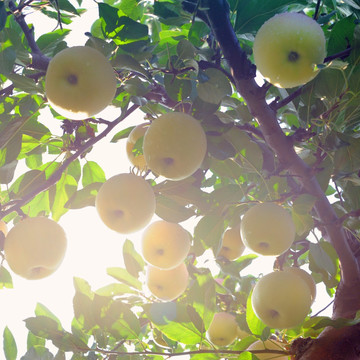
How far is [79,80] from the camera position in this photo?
1.42m

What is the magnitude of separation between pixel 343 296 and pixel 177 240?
27.8 inches

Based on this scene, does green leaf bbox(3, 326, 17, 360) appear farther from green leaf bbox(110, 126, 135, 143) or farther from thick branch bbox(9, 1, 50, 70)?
Result: thick branch bbox(9, 1, 50, 70)

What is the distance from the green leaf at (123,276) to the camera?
2242 mm

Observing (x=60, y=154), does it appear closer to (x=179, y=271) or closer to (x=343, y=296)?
(x=179, y=271)

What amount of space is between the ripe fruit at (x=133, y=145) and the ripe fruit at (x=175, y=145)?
334 millimetres

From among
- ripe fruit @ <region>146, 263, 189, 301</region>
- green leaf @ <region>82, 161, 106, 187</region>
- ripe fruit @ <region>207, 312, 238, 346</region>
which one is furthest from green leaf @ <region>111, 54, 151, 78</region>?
ripe fruit @ <region>207, 312, 238, 346</region>

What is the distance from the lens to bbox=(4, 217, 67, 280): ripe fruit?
1618 mm

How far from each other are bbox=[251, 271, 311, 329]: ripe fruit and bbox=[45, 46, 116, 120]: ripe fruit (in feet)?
2.99

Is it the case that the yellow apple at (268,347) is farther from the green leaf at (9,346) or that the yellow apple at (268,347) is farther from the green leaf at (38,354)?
the green leaf at (9,346)

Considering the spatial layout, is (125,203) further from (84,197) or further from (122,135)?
(122,135)

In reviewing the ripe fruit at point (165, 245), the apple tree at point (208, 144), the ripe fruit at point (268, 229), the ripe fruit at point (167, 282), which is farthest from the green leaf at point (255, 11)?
the ripe fruit at point (167, 282)

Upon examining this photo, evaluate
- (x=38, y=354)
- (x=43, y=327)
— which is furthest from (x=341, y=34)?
(x=38, y=354)

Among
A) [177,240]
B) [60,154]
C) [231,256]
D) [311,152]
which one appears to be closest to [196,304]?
[177,240]

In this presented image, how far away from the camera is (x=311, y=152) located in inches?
67.8
